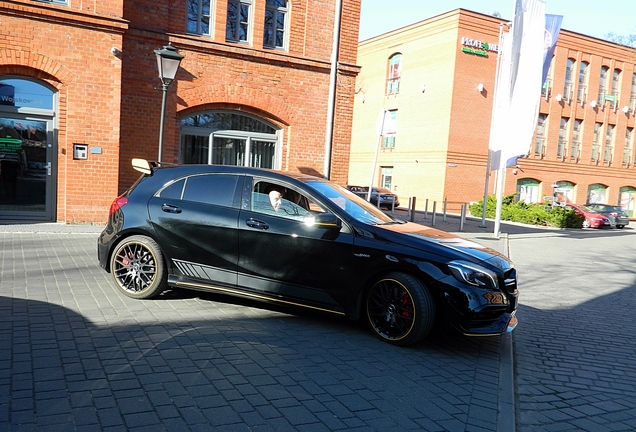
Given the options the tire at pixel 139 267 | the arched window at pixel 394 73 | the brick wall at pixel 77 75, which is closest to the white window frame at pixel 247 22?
the brick wall at pixel 77 75

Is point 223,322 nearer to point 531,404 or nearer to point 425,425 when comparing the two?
point 425,425

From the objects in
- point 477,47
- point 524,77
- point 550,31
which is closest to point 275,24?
point 524,77

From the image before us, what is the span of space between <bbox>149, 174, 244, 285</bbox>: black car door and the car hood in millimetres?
1655

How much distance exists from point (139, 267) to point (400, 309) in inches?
121

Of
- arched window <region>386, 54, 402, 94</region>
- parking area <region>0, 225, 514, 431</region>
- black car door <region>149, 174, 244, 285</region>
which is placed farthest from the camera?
arched window <region>386, 54, 402, 94</region>

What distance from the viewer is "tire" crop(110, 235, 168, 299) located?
20.4 ft

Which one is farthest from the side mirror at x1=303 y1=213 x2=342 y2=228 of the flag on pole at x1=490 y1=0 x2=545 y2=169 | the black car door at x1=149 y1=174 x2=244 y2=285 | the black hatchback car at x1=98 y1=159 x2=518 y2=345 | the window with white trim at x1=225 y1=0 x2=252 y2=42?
the flag on pole at x1=490 y1=0 x2=545 y2=169

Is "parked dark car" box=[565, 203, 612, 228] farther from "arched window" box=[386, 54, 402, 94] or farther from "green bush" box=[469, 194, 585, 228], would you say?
"arched window" box=[386, 54, 402, 94]

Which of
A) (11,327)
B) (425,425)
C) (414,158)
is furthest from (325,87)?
(414,158)

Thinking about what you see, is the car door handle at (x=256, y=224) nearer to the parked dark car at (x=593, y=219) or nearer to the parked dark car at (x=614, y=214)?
the parked dark car at (x=593, y=219)

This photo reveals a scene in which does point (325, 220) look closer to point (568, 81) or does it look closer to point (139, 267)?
point (139, 267)

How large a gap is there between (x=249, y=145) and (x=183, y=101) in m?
2.10

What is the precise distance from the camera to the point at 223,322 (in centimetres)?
562

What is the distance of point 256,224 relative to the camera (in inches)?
230
